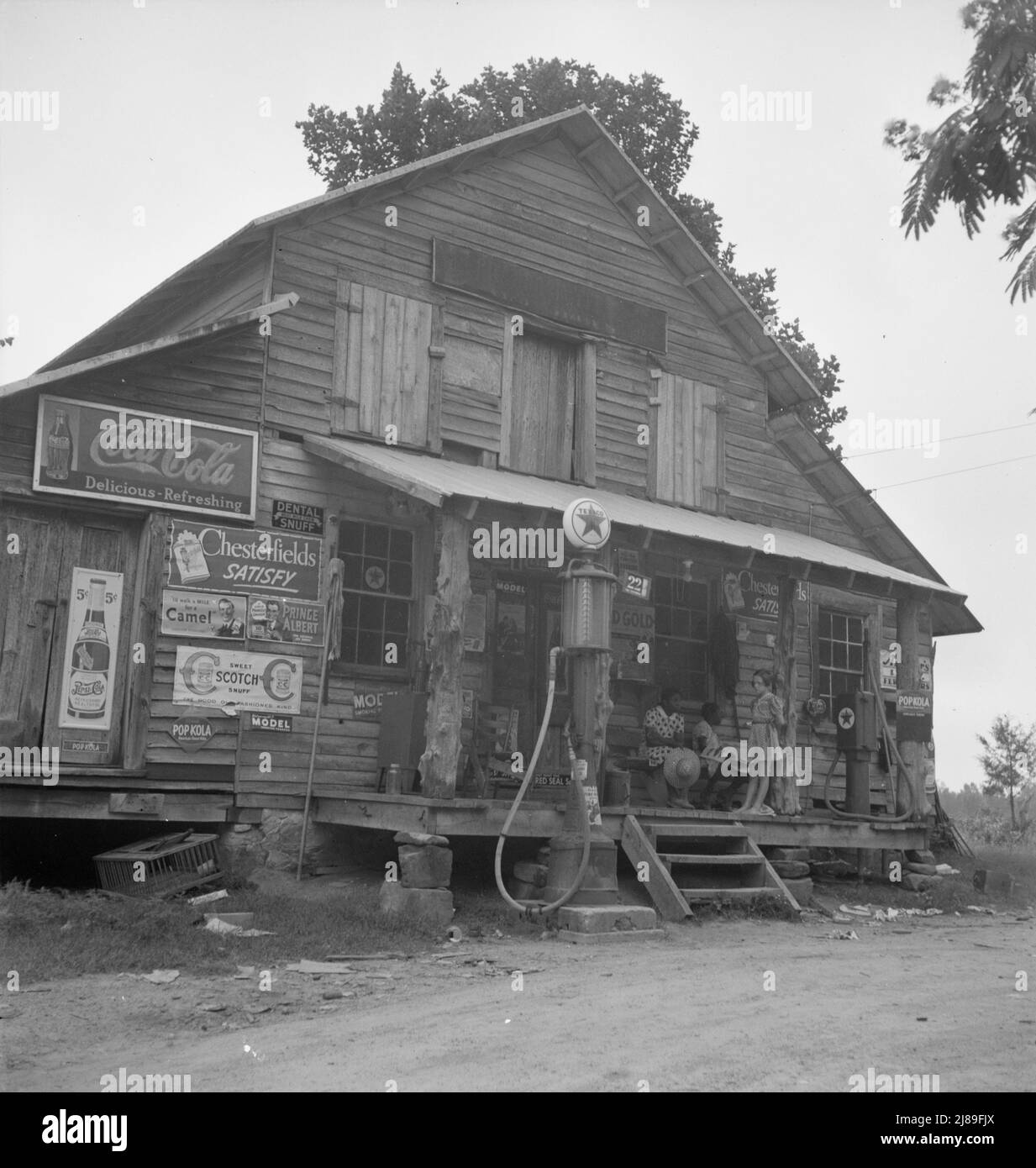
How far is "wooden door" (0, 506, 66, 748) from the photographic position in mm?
11289

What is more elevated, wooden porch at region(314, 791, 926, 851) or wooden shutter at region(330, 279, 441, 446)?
wooden shutter at region(330, 279, 441, 446)

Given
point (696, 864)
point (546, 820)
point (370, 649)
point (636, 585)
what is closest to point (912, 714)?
point (636, 585)

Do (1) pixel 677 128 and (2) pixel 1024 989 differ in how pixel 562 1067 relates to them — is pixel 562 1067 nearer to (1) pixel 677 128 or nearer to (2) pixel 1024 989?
(2) pixel 1024 989

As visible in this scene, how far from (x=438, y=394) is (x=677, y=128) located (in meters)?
13.3

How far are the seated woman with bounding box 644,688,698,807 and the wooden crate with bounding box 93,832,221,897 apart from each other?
5042 millimetres

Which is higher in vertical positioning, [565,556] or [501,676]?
[565,556]

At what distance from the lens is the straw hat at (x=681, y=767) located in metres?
13.4

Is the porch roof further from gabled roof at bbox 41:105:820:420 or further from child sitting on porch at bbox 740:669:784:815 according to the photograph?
gabled roof at bbox 41:105:820:420

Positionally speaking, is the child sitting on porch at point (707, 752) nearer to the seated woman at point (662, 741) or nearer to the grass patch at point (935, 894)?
the seated woman at point (662, 741)

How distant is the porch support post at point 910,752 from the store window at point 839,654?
9.64 ft

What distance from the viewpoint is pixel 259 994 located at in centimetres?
757

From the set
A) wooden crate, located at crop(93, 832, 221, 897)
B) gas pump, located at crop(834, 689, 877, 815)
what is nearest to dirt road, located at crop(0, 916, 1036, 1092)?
wooden crate, located at crop(93, 832, 221, 897)

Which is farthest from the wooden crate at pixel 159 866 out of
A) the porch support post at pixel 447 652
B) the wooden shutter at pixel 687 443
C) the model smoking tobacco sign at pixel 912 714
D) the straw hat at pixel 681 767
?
the model smoking tobacco sign at pixel 912 714
